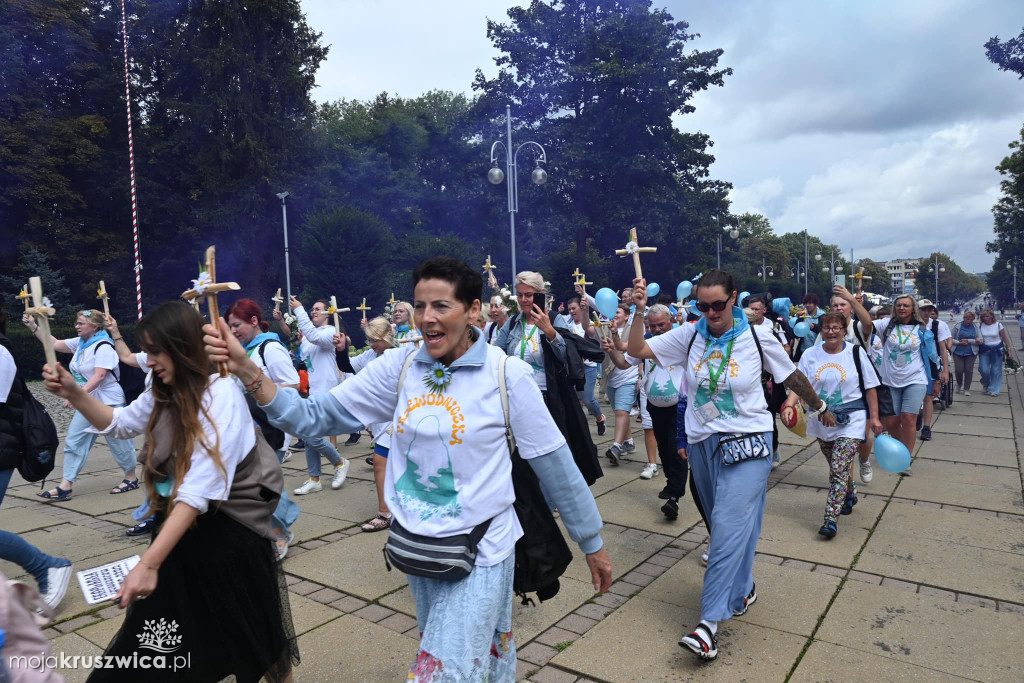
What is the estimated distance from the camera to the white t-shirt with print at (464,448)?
2.17 metres

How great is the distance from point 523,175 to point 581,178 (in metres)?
2.94

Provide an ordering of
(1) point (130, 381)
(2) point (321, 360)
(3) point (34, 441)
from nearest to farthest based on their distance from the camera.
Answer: (3) point (34, 441) → (1) point (130, 381) → (2) point (321, 360)

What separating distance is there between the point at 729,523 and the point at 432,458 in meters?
2.02

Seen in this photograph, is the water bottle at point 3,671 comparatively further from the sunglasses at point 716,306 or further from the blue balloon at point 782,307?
the blue balloon at point 782,307

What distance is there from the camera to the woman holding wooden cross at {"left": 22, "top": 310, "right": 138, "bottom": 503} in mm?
6785

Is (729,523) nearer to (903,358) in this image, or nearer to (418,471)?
(418,471)

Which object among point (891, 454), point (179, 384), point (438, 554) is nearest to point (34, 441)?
point (179, 384)

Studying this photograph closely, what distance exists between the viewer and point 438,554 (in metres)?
2.10

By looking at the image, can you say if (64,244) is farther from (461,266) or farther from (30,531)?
(461,266)

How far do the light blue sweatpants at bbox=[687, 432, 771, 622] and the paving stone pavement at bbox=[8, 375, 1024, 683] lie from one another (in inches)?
10.6

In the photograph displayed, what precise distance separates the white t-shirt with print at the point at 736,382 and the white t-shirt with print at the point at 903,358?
4.38 m

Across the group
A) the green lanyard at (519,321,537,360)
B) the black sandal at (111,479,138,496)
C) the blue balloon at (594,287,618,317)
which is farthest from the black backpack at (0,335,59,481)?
the blue balloon at (594,287,618,317)

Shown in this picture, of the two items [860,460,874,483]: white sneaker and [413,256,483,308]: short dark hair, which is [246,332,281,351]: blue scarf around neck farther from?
[860,460,874,483]: white sneaker

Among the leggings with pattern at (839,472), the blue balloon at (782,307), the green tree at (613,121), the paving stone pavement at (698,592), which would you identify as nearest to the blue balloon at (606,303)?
the paving stone pavement at (698,592)
